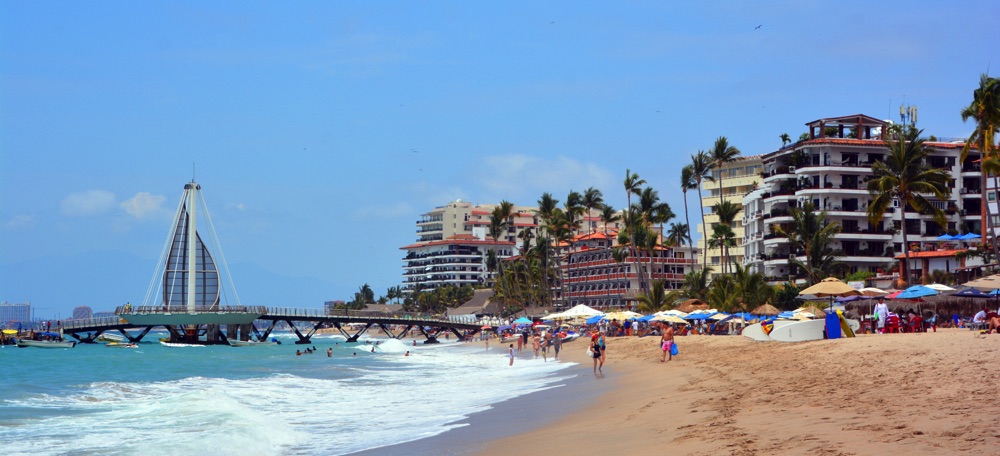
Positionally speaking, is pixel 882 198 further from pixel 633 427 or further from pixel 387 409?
pixel 633 427

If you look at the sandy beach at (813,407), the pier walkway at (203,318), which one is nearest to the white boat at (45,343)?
the pier walkway at (203,318)

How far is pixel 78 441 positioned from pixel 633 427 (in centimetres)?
943

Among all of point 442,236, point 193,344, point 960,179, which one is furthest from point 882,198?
point 442,236

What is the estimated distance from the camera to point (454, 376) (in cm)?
3319

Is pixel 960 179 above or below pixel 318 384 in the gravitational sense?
above

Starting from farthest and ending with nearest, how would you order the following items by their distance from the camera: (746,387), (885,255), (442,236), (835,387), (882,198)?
(442,236), (885,255), (882,198), (746,387), (835,387)

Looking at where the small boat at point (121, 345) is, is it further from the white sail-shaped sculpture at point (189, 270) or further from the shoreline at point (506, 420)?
the shoreline at point (506, 420)

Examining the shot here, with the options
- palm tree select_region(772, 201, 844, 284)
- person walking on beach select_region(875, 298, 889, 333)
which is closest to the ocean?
person walking on beach select_region(875, 298, 889, 333)

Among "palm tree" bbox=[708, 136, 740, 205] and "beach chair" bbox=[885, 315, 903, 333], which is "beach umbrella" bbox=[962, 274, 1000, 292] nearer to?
"beach chair" bbox=[885, 315, 903, 333]

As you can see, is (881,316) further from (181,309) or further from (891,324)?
(181,309)

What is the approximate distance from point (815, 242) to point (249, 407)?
42610 mm

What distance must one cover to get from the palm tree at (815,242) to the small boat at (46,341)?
5375cm

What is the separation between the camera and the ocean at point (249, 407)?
50.2 feet

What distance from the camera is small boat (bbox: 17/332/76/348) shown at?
73.6 meters
